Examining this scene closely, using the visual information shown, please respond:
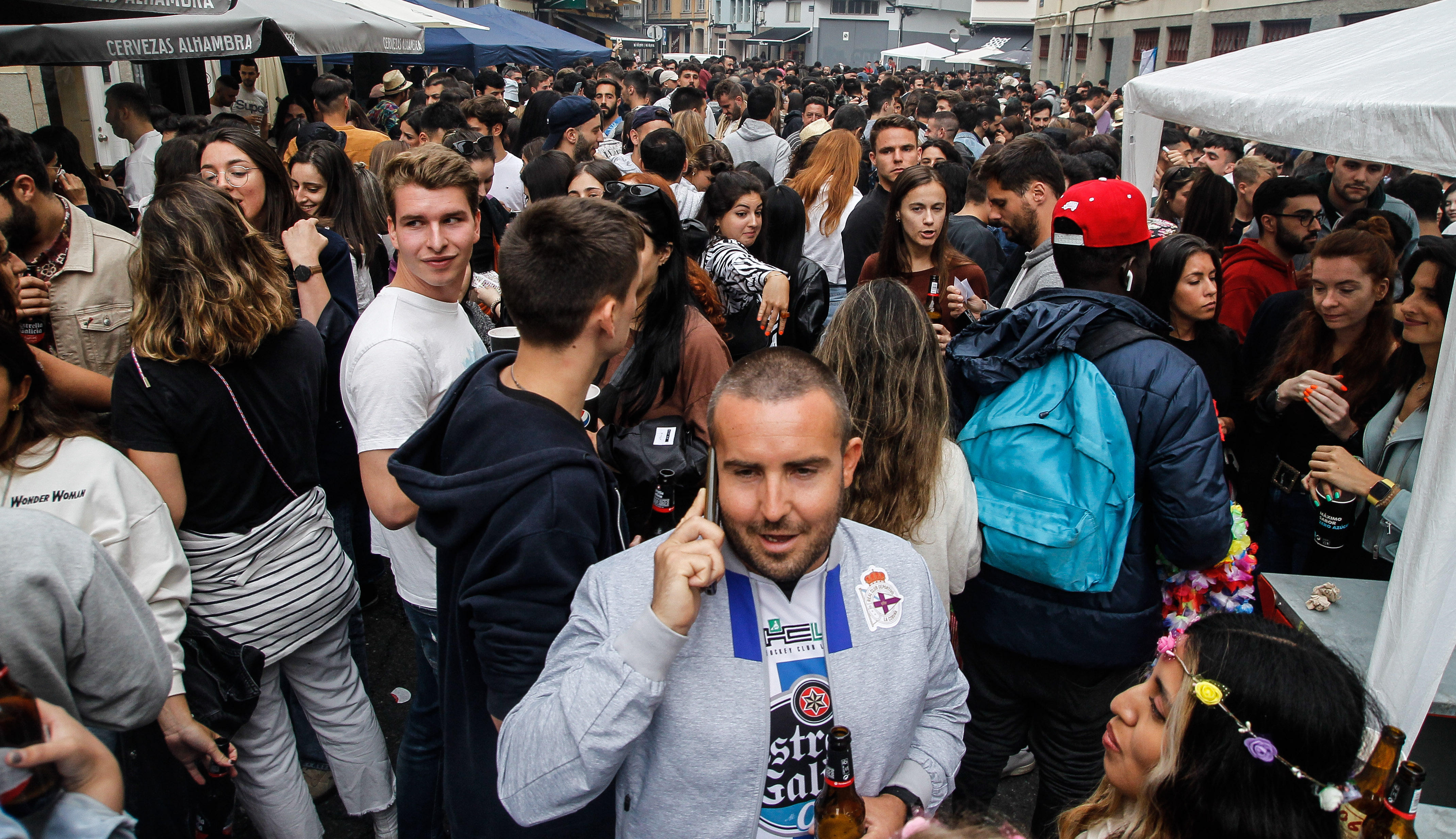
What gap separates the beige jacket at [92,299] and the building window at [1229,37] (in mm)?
23306

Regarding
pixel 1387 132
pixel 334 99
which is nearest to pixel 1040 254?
pixel 1387 132

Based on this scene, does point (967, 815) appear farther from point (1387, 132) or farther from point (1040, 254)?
point (1040, 254)

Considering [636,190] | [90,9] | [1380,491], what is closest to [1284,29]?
[1380,491]

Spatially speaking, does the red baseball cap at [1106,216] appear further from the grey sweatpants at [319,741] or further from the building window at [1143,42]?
the building window at [1143,42]

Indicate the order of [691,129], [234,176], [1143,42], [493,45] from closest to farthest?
[234,176] < [691,129] < [493,45] < [1143,42]

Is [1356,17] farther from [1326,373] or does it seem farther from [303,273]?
[303,273]

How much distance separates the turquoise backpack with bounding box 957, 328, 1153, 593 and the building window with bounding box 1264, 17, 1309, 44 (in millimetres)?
19349

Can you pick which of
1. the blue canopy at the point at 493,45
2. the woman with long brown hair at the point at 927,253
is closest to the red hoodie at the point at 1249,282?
the woman with long brown hair at the point at 927,253

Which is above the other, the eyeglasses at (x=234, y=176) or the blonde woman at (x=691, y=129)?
the blonde woman at (x=691, y=129)

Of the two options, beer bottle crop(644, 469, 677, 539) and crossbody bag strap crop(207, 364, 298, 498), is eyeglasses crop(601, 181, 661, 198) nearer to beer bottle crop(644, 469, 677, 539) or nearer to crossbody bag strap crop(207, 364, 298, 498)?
beer bottle crop(644, 469, 677, 539)

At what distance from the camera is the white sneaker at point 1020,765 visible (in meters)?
3.53

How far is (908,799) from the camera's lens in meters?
1.69

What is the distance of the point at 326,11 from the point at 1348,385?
8.70 m

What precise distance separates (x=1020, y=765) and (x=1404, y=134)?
2.59 m
